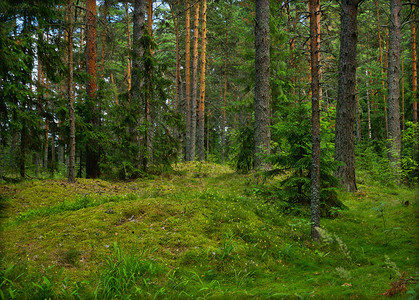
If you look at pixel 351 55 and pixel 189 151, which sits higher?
pixel 351 55

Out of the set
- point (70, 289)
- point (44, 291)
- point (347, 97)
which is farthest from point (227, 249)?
point (347, 97)

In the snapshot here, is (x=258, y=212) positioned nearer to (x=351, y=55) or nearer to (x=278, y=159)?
(x=278, y=159)

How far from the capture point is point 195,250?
4.81 meters

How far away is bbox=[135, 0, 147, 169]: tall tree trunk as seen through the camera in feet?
38.8

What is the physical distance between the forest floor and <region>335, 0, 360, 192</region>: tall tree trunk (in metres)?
2.00

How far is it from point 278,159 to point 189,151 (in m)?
13.7

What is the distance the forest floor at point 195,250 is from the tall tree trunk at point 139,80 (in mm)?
4849

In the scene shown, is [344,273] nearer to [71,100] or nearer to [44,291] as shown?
[44,291]

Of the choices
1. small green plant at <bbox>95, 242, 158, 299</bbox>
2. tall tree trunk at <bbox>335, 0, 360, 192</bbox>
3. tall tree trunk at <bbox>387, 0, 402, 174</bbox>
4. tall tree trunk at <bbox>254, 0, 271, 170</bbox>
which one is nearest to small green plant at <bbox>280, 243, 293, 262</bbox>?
small green plant at <bbox>95, 242, 158, 299</bbox>

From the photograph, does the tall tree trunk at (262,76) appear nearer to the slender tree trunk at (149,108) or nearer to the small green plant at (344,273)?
the slender tree trunk at (149,108)

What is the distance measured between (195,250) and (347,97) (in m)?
7.88

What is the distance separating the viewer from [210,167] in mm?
15703

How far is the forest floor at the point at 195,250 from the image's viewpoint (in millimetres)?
3504

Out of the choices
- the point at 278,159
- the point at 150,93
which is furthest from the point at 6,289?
the point at 150,93
